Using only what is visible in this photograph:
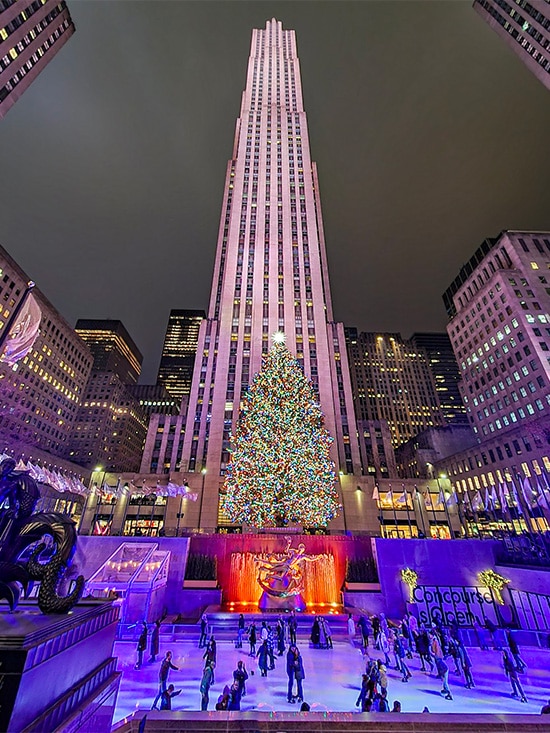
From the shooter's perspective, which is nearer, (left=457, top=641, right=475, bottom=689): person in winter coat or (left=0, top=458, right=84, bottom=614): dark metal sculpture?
(left=0, top=458, right=84, bottom=614): dark metal sculpture

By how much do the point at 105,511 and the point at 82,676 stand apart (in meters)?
56.8

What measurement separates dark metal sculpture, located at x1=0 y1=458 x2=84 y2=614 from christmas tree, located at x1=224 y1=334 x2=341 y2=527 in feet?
68.3

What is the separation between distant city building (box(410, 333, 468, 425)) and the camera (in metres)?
126

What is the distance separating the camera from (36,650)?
3959 millimetres

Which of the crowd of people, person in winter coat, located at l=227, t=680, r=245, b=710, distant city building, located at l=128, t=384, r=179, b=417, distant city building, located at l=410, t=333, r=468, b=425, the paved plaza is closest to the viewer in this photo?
person in winter coat, located at l=227, t=680, r=245, b=710

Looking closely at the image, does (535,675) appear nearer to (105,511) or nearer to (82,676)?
(82,676)

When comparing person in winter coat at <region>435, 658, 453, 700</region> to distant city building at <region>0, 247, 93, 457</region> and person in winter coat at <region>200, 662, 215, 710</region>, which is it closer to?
person in winter coat at <region>200, 662, 215, 710</region>

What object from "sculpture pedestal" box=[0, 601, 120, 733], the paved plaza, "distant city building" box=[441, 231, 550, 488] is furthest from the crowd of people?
"distant city building" box=[441, 231, 550, 488]

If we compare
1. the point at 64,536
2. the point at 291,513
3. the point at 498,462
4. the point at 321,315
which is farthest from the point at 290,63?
the point at 64,536

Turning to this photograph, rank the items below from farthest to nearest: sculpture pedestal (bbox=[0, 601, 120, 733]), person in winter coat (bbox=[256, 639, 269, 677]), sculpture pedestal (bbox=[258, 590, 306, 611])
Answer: sculpture pedestal (bbox=[258, 590, 306, 611]) < person in winter coat (bbox=[256, 639, 269, 677]) < sculpture pedestal (bbox=[0, 601, 120, 733])

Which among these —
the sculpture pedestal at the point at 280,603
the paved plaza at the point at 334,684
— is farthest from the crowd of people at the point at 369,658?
the sculpture pedestal at the point at 280,603

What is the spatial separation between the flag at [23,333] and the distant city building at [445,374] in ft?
420

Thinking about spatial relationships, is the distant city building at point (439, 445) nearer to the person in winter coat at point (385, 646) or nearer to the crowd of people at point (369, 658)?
the crowd of people at point (369, 658)

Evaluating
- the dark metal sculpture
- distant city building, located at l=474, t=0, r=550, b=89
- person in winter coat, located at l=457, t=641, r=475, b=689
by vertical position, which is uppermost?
distant city building, located at l=474, t=0, r=550, b=89
